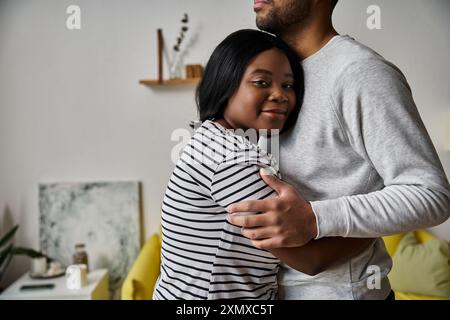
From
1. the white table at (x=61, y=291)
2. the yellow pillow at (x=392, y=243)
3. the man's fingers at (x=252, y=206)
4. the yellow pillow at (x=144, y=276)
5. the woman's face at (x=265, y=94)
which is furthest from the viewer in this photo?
the yellow pillow at (x=392, y=243)

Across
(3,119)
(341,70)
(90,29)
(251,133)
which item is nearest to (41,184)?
(3,119)

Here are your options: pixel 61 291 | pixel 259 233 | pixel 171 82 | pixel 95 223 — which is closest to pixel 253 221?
pixel 259 233

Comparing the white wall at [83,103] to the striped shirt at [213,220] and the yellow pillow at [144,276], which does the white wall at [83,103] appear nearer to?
the yellow pillow at [144,276]

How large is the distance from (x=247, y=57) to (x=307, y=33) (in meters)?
0.14

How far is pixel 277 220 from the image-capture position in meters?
0.61

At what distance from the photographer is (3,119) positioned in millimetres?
2424

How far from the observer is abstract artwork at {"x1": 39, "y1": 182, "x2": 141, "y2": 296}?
237 centimetres

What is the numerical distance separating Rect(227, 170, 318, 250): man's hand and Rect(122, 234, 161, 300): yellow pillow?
1.28 metres

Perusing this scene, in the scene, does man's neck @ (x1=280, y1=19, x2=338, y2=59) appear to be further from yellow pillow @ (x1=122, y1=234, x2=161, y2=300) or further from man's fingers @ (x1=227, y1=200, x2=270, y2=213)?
yellow pillow @ (x1=122, y1=234, x2=161, y2=300)

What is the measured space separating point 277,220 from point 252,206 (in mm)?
37

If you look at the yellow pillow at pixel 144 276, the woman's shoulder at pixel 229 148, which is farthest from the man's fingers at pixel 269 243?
the yellow pillow at pixel 144 276

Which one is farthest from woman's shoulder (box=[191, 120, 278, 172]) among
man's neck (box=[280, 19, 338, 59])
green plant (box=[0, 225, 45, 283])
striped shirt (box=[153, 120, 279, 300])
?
green plant (box=[0, 225, 45, 283])

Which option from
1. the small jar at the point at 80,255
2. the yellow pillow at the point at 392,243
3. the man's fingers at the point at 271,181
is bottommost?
the small jar at the point at 80,255

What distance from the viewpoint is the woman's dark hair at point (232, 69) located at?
721mm
